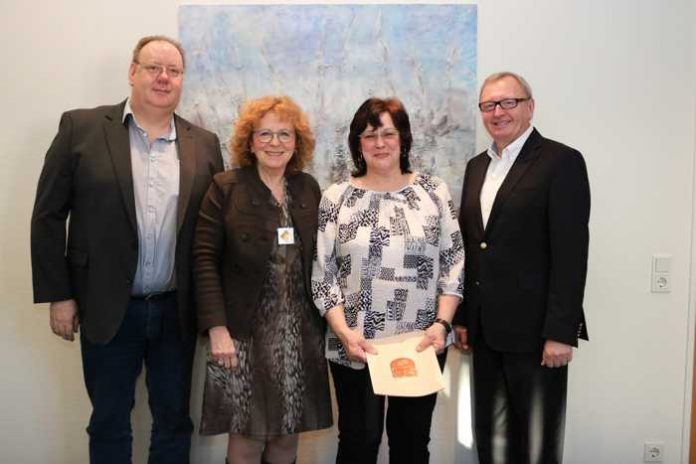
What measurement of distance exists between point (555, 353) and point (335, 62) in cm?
146

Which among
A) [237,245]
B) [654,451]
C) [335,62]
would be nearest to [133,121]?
[237,245]

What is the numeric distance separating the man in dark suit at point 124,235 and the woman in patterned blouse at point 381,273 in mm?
542

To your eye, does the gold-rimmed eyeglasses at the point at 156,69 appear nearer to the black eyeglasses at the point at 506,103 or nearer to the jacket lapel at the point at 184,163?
the jacket lapel at the point at 184,163

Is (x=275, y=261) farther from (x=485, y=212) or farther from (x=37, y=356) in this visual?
(x=37, y=356)

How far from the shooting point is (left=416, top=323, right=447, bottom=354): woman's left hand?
5.73ft

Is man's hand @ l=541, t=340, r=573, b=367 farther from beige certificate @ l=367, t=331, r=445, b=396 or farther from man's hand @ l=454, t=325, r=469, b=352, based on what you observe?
beige certificate @ l=367, t=331, r=445, b=396

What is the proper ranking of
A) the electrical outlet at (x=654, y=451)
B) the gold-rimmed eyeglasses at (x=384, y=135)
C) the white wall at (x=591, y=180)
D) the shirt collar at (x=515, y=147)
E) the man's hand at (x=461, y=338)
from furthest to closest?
the electrical outlet at (x=654, y=451) < the white wall at (x=591, y=180) < the man's hand at (x=461, y=338) < the shirt collar at (x=515, y=147) < the gold-rimmed eyeglasses at (x=384, y=135)

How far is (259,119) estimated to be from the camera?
6.00 feet

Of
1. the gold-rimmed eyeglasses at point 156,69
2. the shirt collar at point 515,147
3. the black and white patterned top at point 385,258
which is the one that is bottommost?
the black and white patterned top at point 385,258

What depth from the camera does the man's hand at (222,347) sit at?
1.80m

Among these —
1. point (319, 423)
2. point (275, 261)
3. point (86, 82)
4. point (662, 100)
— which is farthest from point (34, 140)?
point (662, 100)

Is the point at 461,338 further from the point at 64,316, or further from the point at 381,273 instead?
the point at 64,316

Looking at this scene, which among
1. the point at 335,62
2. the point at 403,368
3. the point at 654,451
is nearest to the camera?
the point at 403,368

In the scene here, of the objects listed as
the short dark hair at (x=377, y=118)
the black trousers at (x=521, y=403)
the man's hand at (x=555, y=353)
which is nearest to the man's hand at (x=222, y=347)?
the short dark hair at (x=377, y=118)
